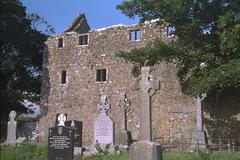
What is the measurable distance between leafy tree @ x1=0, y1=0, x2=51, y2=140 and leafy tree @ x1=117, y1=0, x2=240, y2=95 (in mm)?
13574

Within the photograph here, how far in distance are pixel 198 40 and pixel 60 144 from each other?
354 inches

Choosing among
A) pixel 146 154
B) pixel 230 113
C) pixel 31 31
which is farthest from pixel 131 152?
pixel 31 31

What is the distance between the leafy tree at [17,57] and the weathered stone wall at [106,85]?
6.80 ft

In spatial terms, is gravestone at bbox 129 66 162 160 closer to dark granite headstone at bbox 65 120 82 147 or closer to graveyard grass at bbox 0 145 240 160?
graveyard grass at bbox 0 145 240 160

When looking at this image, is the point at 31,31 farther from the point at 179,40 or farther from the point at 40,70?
the point at 179,40

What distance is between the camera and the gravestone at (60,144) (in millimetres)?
16344

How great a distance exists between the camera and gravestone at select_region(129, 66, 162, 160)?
42.1 ft

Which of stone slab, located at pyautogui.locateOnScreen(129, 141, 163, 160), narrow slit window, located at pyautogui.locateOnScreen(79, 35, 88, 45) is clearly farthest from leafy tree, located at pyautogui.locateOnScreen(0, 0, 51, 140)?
stone slab, located at pyautogui.locateOnScreen(129, 141, 163, 160)

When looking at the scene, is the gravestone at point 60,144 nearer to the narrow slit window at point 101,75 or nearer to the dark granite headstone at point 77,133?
the dark granite headstone at point 77,133

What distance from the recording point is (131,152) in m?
13.2

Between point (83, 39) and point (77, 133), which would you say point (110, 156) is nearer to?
point (77, 133)

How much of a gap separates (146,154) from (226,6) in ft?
35.4

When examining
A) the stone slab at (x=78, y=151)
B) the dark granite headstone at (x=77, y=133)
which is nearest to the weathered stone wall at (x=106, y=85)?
the dark granite headstone at (x=77, y=133)

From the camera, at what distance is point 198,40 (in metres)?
22.3
